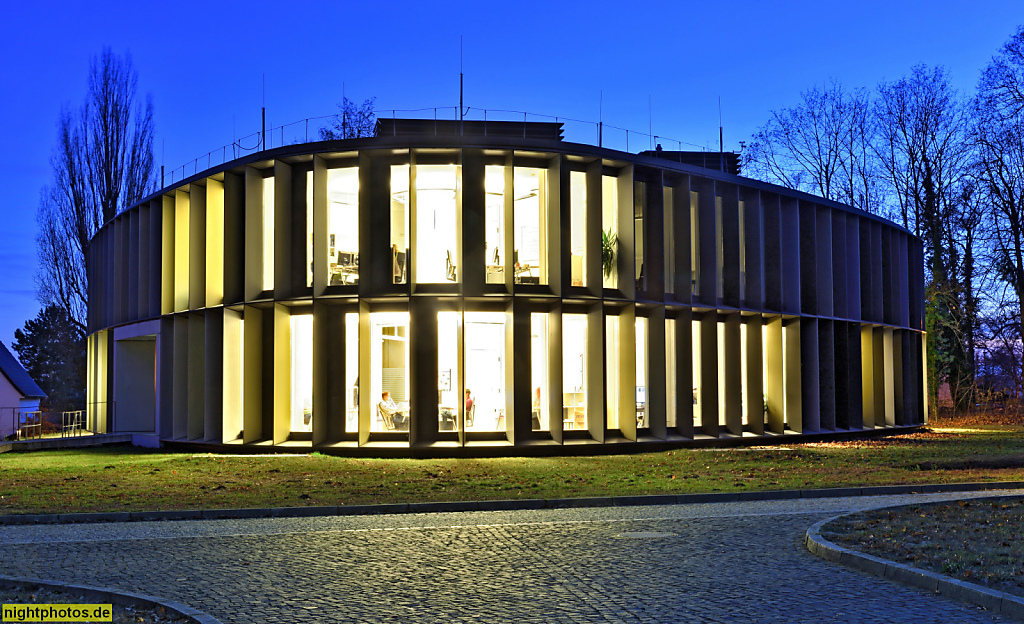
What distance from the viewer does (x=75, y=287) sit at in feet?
155

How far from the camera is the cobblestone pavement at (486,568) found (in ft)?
21.8

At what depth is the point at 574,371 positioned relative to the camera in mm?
22453

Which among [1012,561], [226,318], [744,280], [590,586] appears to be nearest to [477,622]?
[590,586]

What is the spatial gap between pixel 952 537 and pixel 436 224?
15463 mm

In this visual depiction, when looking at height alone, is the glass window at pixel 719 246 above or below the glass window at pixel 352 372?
above

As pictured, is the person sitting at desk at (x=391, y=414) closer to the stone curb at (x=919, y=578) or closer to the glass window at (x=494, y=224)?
the glass window at (x=494, y=224)

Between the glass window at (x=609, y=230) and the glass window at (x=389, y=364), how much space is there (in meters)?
5.28

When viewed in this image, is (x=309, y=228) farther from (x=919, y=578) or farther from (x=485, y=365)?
(x=919, y=578)

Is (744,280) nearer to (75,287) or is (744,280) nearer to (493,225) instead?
(493,225)

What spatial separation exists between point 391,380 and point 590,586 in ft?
49.3

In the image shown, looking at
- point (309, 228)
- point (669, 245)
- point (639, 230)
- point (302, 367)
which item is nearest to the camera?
point (309, 228)

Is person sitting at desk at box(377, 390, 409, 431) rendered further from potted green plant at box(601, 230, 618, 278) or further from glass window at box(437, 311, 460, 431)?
potted green plant at box(601, 230, 618, 278)

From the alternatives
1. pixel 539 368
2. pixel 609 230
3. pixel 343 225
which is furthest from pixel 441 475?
pixel 609 230

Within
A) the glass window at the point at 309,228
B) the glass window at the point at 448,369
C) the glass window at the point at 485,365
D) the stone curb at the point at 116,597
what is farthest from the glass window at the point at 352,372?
the stone curb at the point at 116,597
